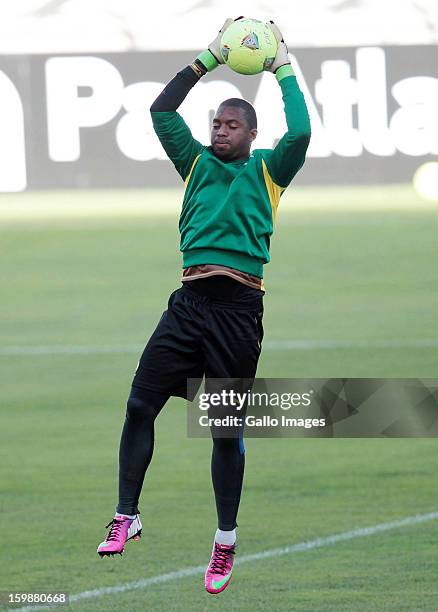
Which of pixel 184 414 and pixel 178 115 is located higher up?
pixel 178 115

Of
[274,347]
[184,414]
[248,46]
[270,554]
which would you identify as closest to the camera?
[248,46]

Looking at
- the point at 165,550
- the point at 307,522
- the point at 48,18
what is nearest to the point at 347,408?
the point at 307,522

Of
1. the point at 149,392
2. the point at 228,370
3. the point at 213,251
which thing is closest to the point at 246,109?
the point at 213,251

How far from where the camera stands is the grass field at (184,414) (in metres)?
9.31

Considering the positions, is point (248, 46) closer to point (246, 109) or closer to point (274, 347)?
point (246, 109)

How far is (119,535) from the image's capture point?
250 inches

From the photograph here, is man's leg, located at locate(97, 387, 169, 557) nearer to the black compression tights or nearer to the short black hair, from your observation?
the black compression tights

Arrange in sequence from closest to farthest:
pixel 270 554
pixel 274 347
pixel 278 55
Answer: pixel 278 55 → pixel 270 554 → pixel 274 347

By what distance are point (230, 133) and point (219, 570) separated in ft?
6.32

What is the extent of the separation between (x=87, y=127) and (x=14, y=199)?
3313mm

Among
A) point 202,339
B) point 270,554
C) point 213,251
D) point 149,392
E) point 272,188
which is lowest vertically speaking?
point 270,554

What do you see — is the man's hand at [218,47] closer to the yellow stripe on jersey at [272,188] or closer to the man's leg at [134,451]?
the yellow stripe on jersey at [272,188]

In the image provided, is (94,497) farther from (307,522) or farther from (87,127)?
(87,127)

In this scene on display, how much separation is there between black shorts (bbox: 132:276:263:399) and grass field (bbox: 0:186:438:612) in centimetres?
240
